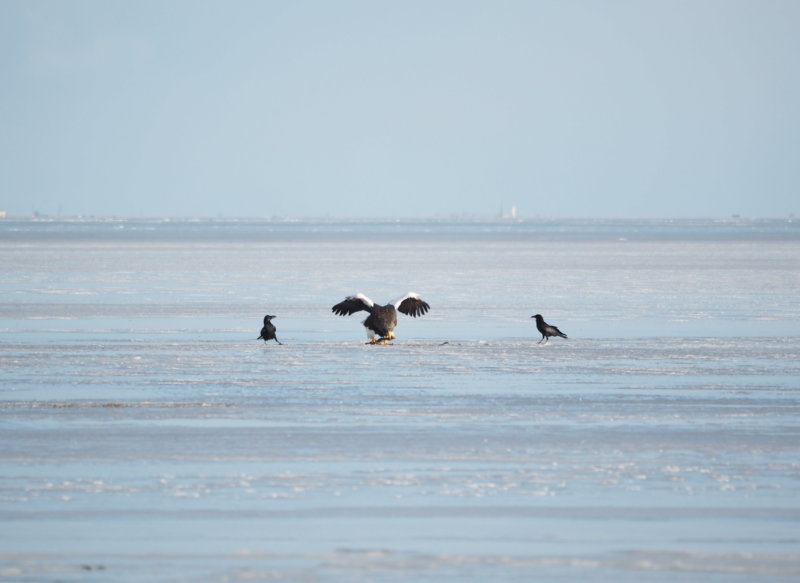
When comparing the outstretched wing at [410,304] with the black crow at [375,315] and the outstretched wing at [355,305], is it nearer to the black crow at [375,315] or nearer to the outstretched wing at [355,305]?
the black crow at [375,315]

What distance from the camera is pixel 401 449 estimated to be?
9.57 metres

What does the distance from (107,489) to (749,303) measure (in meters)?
17.6

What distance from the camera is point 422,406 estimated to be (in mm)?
11688

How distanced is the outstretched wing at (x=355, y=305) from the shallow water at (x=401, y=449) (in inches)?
14.9

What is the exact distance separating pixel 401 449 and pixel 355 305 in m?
8.49

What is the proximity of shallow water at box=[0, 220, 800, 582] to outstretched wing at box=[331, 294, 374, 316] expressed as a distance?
14.9 inches

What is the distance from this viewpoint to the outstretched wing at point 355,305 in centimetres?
1753

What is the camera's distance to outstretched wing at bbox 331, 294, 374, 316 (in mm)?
17531

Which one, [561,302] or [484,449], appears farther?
[561,302]

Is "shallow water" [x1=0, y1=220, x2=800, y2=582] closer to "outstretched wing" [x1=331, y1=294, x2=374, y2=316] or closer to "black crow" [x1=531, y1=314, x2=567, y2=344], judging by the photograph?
"black crow" [x1=531, y1=314, x2=567, y2=344]

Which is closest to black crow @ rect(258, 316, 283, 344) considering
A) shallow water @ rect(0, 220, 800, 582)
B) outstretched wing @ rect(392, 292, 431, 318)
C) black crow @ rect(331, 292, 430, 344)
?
shallow water @ rect(0, 220, 800, 582)

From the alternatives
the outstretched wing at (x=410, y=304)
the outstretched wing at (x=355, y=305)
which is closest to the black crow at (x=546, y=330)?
the outstretched wing at (x=410, y=304)

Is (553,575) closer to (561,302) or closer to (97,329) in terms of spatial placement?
(97,329)

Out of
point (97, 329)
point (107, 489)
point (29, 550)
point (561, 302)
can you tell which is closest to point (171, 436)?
point (107, 489)
